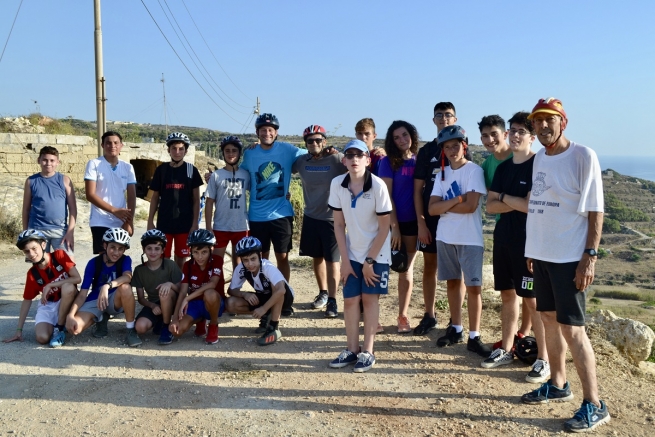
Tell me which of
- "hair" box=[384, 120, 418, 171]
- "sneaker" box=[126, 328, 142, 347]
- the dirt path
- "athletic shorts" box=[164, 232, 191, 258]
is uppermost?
"hair" box=[384, 120, 418, 171]

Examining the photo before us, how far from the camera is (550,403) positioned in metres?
4.11

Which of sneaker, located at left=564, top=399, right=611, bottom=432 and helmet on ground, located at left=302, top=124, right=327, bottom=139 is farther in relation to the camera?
helmet on ground, located at left=302, top=124, right=327, bottom=139

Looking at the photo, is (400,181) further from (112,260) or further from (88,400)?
(88,400)

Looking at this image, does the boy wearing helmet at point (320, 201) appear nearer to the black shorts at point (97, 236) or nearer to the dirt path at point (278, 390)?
the dirt path at point (278, 390)

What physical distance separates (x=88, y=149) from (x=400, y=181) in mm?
13853

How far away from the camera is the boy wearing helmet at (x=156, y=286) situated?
5.45 m

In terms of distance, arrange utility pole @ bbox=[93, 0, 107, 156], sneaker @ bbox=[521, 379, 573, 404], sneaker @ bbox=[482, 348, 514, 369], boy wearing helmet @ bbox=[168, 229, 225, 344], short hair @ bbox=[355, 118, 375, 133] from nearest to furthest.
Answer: sneaker @ bbox=[521, 379, 573, 404]
sneaker @ bbox=[482, 348, 514, 369]
boy wearing helmet @ bbox=[168, 229, 225, 344]
short hair @ bbox=[355, 118, 375, 133]
utility pole @ bbox=[93, 0, 107, 156]

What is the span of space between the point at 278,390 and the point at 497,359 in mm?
1971

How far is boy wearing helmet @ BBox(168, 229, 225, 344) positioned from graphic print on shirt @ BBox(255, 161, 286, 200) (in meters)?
0.93

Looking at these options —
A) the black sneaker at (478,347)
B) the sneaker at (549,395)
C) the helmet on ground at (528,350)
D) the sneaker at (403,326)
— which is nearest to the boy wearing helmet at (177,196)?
the sneaker at (403,326)

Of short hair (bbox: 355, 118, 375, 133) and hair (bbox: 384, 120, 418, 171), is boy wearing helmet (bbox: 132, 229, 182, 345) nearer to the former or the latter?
short hair (bbox: 355, 118, 375, 133)

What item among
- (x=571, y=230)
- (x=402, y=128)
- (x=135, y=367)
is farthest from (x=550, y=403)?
(x=135, y=367)

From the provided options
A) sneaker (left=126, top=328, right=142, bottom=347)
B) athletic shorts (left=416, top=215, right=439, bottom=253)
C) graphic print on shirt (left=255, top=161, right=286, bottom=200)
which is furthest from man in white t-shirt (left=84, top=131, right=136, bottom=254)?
athletic shorts (left=416, top=215, right=439, bottom=253)

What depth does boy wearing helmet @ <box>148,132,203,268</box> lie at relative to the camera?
6.27m
